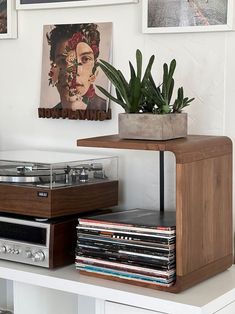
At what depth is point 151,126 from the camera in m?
1.56

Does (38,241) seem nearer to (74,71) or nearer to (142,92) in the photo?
(142,92)

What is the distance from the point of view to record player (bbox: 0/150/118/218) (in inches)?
65.7

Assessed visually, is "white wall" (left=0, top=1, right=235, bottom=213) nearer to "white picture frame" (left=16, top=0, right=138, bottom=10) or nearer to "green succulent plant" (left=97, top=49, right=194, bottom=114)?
"white picture frame" (left=16, top=0, right=138, bottom=10)

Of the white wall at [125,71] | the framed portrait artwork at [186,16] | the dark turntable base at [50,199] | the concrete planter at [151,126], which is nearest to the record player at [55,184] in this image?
the dark turntable base at [50,199]

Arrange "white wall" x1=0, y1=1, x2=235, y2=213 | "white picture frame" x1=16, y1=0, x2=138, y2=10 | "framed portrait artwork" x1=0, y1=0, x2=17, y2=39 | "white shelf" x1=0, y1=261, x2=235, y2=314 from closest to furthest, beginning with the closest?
"white shelf" x1=0, y1=261, x2=235, y2=314 → "white wall" x1=0, y1=1, x2=235, y2=213 → "white picture frame" x1=16, y1=0, x2=138, y2=10 → "framed portrait artwork" x1=0, y1=0, x2=17, y2=39

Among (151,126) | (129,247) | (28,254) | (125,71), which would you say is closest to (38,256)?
(28,254)

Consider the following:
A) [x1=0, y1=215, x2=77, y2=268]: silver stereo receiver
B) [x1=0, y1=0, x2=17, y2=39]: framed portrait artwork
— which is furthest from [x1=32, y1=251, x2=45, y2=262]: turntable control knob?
[x1=0, y1=0, x2=17, y2=39]: framed portrait artwork

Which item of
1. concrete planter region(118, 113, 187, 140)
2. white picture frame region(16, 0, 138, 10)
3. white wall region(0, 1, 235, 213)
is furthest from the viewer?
white picture frame region(16, 0, 138, 10)

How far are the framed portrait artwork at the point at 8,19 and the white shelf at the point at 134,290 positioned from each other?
783 millimetres

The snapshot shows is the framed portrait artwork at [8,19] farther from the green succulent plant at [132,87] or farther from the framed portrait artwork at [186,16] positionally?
the green succulent plant at [132,87]

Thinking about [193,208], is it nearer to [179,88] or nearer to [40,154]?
[179,88]

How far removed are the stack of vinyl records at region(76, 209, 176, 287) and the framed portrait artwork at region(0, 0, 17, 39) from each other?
0.77m

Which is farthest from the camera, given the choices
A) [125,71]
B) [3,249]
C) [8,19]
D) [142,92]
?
[8,19]

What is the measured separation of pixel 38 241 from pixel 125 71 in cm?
56
